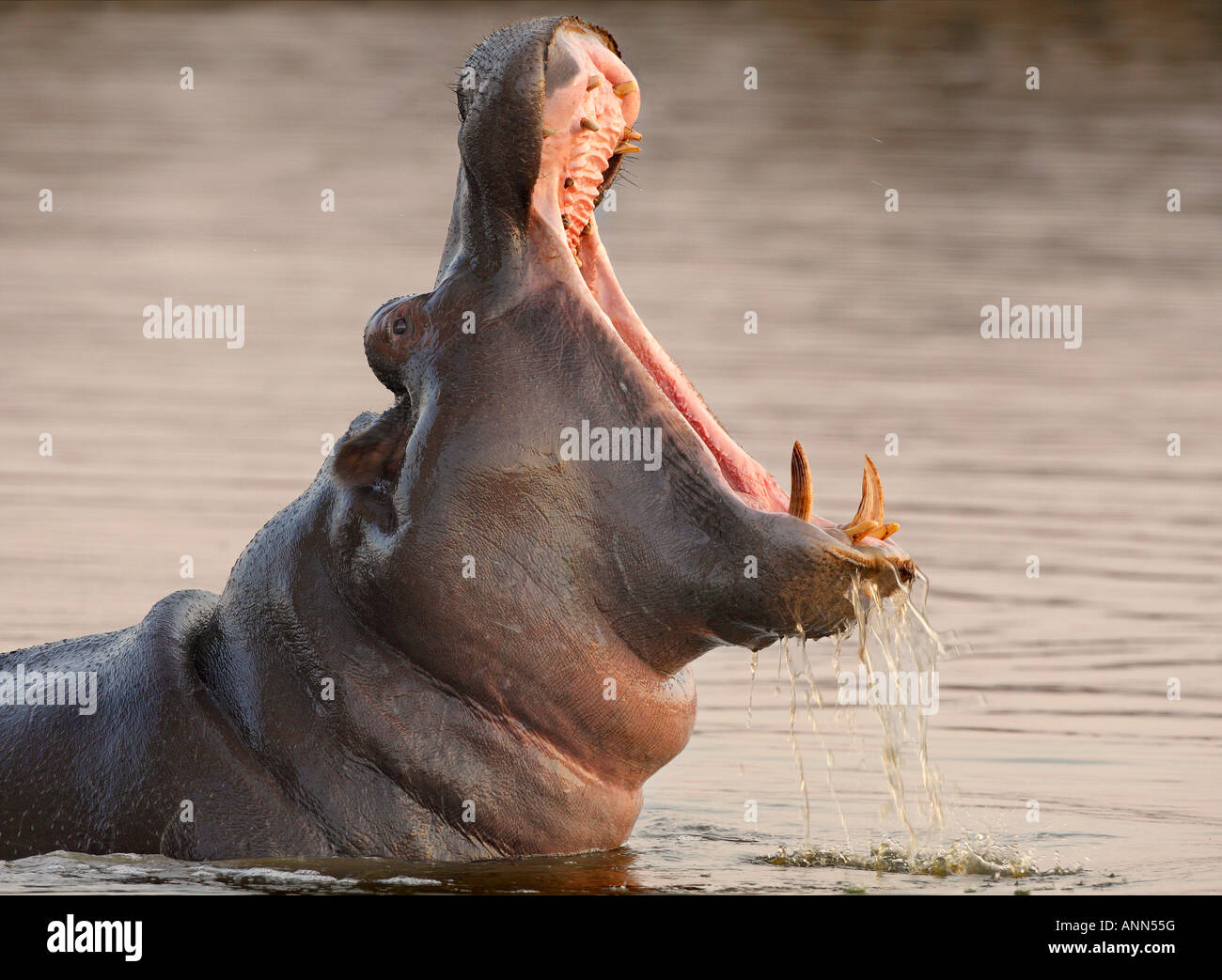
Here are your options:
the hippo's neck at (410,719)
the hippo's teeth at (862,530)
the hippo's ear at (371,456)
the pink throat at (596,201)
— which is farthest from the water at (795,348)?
the hippo's ear at (371,456)

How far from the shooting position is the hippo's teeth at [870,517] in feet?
16.1

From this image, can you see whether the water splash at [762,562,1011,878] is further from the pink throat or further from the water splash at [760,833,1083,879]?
the pink throat

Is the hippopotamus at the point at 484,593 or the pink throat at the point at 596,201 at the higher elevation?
the pink throat at the point at 596,201

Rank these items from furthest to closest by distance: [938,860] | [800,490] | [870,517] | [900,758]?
1. [938,860]
2. [900,758]
3. [870,517]
4. [800,490]

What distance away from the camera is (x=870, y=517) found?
4949 mm

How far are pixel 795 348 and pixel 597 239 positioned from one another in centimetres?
1017

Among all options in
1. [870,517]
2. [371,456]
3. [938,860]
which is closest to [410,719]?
[371,456]

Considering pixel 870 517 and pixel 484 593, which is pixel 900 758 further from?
pixel 484 593

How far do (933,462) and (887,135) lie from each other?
1272cm

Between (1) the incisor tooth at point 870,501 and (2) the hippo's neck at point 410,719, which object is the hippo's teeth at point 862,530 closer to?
(1) the incisor tooth at point 870,501

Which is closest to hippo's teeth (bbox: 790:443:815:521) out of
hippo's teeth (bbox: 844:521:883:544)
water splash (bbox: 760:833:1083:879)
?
hippo's teeth (bbox: 844:521:883:544)

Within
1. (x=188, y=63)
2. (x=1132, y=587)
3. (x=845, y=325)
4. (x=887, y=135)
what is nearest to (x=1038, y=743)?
(x=1132, y=587)

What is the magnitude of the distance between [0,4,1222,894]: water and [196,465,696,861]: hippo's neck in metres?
0.12

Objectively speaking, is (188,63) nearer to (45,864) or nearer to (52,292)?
(52,292)
